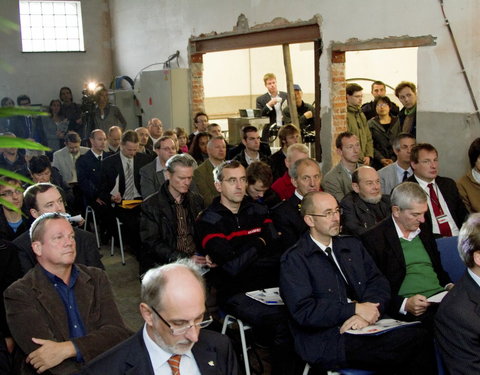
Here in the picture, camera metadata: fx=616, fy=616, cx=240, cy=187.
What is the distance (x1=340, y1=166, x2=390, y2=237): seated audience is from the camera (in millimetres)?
A: 4668

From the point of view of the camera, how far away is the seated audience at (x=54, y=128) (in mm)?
11781

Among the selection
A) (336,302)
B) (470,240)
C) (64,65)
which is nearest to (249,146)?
(336,302)

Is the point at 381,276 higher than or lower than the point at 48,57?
lower

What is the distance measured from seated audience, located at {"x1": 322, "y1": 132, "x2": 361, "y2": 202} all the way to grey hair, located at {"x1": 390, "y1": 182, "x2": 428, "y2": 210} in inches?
63.6

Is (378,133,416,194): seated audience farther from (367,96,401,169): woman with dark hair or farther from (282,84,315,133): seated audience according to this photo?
(282,84,315,133): seated audience

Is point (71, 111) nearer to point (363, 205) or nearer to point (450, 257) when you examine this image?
point (363, 205)

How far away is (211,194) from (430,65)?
250 cm

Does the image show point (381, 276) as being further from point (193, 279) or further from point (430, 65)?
point (430, 65)

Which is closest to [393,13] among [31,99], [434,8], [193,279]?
[434,8]

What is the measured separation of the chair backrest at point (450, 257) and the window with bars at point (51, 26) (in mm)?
11256

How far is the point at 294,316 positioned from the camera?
3.21 metres

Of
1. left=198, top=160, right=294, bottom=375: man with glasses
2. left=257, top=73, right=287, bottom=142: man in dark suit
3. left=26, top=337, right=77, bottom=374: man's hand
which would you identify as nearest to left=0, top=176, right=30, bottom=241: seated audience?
left=198, top=160, right=294, bottom=375: man with glasses

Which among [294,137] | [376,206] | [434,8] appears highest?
[434,8]

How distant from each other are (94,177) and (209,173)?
1808mm
